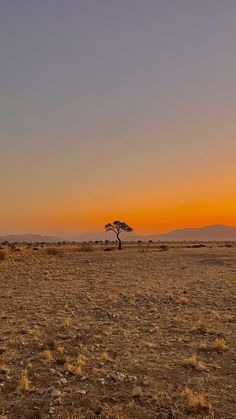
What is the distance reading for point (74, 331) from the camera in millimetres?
14484

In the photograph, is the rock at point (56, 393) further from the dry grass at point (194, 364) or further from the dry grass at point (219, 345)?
the dry grass at point (219, 345)

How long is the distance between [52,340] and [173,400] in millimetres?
4889

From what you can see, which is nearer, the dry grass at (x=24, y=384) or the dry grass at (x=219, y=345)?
the dry grass at (x=24, y=384)

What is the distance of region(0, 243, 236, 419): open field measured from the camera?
839 centimetres

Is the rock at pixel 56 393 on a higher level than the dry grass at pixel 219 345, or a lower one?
lower

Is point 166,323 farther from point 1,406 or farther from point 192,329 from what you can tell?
point 1,406

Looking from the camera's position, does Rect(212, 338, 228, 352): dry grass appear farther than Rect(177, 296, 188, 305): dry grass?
No

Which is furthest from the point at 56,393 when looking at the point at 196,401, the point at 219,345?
the point at 219,345

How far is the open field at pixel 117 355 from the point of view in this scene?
27.5 feet

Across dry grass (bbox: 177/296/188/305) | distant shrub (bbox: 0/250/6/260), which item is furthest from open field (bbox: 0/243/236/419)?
distant shrub (bbox: 0/250/6/260)

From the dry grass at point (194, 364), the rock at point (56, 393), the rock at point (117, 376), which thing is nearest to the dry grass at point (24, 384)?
the rock at point (56, 393)

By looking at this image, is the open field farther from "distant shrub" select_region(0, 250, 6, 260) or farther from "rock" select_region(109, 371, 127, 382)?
"distant shrub" select_region(0, 250, 6, 260)

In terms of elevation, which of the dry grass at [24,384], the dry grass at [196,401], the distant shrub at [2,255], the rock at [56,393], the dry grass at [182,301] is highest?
the distant shrub at [2,255]

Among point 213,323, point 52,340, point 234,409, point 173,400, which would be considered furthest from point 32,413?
point 213,323
